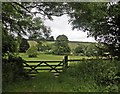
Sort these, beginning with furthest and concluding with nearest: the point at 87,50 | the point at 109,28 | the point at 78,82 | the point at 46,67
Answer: the point at 87,50 < the point at 109,28 < the point at 46,67 < the point at 78,82

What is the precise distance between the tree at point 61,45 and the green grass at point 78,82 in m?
1.76

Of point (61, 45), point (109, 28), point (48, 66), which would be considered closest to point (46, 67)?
point (48, 66)

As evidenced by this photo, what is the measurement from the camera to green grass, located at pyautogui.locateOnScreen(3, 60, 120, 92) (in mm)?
8906

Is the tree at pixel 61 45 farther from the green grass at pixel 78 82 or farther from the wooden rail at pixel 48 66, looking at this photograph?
the green grass at pixel 78 82

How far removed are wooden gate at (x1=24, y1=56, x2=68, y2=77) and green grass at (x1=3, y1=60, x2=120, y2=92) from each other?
1.89ft

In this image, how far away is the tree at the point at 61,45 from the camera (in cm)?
1266

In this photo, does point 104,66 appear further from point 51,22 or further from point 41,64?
point 41,64

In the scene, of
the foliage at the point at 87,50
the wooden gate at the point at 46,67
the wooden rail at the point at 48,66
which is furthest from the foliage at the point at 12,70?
the foliage at the point at 87,50

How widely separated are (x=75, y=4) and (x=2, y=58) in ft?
13.6

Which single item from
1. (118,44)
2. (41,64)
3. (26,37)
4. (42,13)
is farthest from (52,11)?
(118,44)

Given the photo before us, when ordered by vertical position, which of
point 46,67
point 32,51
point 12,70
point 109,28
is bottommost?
point 46,67

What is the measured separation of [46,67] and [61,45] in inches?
56.9

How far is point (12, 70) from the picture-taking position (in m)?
10.3

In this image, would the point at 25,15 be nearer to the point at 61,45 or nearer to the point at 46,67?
the point at 61,45
